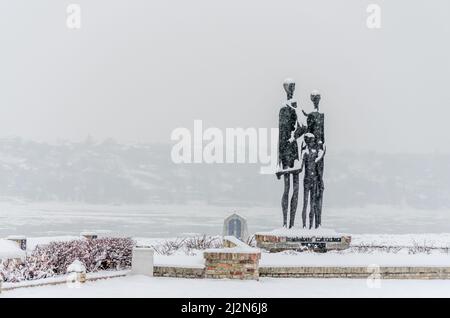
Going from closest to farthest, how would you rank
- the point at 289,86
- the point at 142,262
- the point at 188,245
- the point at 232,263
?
the point at 232,263
the point at 142,262
the point at 289,86
the point at 188,245

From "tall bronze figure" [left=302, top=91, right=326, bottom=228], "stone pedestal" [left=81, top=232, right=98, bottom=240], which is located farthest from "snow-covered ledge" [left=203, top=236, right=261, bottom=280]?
"stone pedestal" [left=81, top=232, right=98, bottom=240]

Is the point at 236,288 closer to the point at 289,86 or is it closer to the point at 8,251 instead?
the point at 8,251

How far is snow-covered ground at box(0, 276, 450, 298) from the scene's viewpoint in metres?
13.4

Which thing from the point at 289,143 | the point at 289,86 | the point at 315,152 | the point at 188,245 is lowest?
the point at 188,245

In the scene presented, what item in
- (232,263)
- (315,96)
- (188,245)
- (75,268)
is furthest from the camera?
(188,245)

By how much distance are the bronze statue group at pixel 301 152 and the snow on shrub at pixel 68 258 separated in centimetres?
550

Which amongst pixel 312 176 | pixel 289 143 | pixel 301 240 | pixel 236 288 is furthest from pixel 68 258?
pixel 312 176

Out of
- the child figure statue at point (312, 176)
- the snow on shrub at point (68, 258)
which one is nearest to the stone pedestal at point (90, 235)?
the snow on shrub at point (68, 258)

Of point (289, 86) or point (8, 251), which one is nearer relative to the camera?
point (8, 251)

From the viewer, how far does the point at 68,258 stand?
15.9m

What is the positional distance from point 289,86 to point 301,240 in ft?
15.1

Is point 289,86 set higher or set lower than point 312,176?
higher
